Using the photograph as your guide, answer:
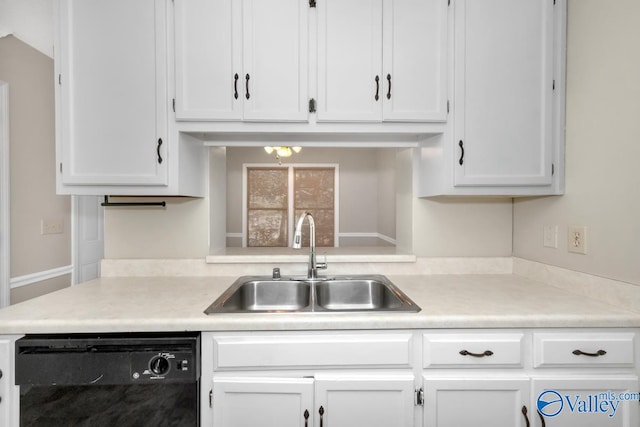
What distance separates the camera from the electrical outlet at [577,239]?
4.71 feet

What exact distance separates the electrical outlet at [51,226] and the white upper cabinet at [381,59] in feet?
10.3

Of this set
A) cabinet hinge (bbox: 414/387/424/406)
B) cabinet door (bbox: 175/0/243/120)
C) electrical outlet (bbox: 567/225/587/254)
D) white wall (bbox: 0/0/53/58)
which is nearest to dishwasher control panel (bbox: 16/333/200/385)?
cabinet hinge (bbox: 414/387/424/406)

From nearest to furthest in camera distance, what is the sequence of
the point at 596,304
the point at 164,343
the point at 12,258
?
the point at 164,343
the point at 596,304
the point at 12,258

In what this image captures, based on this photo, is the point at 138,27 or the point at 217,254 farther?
the point at 217,254

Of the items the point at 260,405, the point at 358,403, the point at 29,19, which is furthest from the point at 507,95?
the point at 29,19

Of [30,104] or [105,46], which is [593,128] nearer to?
[105,46]

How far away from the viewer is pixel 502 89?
1.52 metres

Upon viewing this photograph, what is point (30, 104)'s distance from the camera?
2941mm

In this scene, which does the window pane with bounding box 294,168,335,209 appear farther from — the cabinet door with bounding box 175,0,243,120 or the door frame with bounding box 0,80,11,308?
the cabinet door with bounding box 175,0,243,120

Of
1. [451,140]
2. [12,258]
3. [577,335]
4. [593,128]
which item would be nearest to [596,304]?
[577,335]

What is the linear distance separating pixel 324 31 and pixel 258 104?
0.45 m

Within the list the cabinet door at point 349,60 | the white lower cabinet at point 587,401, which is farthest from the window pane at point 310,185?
the white lower cabinet at point 587,401

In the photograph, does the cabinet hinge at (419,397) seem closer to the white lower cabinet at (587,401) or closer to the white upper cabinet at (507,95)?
the white lower cabinet at (587,401)

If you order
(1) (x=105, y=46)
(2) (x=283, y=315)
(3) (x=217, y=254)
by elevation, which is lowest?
(2) (x=283, y=315)
